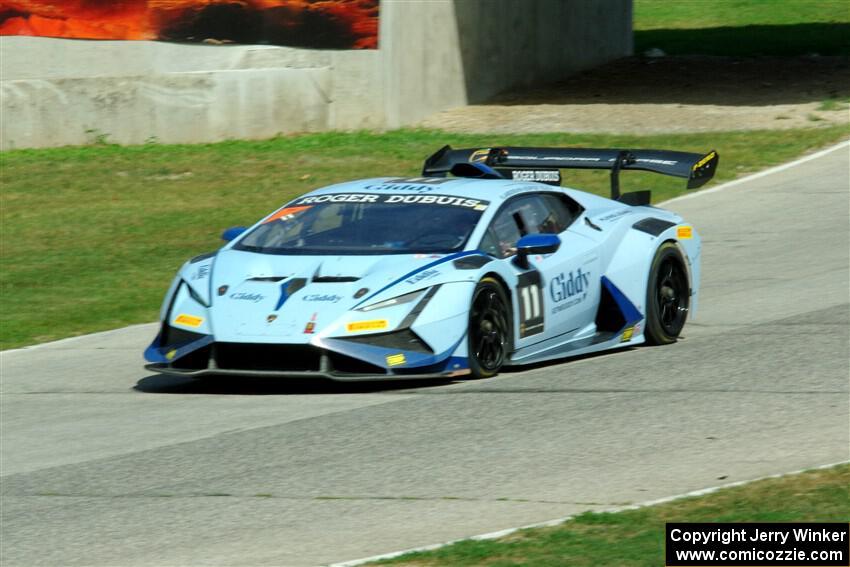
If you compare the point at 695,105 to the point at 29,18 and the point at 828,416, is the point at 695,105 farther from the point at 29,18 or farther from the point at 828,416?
the point at 828,416

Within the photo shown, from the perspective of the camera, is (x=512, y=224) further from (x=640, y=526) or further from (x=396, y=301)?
(x=640, y=526)

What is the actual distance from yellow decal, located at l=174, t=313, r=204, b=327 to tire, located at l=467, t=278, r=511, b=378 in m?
1.71

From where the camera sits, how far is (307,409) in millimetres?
9234

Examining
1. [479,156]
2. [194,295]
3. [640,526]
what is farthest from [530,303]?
[640,526]

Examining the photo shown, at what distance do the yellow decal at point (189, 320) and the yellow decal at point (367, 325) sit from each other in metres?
1.01

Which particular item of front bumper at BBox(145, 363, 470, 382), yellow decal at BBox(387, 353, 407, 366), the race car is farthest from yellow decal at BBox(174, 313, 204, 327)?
yellow decal at BBox(387, 353, 407, 366)

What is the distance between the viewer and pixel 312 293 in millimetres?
9711

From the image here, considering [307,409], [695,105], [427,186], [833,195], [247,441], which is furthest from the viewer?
[695,105]

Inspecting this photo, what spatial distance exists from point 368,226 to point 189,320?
1.46 meters

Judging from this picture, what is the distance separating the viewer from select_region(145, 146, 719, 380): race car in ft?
31.2

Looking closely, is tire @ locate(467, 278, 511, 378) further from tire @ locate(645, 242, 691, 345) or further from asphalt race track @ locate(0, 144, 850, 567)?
tire @ locate(645, 242, 691, 345)

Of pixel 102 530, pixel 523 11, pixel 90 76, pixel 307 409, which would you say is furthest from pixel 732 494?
pixel 523 11

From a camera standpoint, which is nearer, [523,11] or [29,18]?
[29,18]

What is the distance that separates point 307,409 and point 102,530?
8.61ft
